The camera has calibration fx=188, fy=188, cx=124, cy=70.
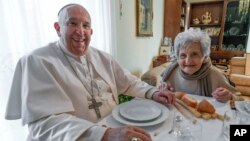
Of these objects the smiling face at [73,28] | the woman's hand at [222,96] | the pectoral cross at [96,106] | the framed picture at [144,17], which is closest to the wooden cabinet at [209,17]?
the framed picture at [144,17]

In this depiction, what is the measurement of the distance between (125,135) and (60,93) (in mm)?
405

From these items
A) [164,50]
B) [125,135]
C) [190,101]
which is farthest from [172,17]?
[125,135]

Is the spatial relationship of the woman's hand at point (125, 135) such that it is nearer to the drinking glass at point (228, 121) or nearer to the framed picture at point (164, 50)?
the drinking glass at point (228, 121)

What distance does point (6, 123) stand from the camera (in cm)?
124

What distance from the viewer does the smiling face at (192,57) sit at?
4.50 feet

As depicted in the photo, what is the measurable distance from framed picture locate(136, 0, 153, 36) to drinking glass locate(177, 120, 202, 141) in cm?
243

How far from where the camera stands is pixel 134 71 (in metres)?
3.13

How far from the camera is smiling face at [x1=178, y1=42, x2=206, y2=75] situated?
137 cm

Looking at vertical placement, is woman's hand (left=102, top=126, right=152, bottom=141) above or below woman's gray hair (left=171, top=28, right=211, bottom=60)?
below

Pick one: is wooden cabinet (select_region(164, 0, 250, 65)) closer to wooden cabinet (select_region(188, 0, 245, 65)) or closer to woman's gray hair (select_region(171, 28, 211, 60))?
wooden cabinet (select_region(188, 0, 245, 65))

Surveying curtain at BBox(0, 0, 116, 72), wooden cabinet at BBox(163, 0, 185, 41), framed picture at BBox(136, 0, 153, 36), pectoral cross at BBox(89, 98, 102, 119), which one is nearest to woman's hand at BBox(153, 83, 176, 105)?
pectoral cross at BBox(89, 98, 102, 119)

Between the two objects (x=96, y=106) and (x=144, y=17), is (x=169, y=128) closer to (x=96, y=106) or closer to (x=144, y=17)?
(x=96, y=106)

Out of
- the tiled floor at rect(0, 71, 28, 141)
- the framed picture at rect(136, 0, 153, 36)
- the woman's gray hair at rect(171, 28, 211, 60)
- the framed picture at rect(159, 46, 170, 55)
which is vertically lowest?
the tiled floor at rect(0, 71, 28, 141)

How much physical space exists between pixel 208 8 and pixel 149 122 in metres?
4.86
